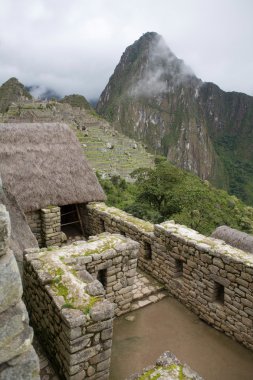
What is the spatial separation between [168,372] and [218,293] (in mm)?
2732

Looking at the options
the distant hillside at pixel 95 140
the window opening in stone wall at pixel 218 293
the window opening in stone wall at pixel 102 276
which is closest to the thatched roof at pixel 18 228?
the window opening in stone wall at pixel 102 276

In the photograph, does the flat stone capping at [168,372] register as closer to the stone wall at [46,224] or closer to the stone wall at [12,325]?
the stone wall at [12,325]

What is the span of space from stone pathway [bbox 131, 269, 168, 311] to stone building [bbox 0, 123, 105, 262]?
2.90 metres

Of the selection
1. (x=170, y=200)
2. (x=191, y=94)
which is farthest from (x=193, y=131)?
(x=170, y=200)

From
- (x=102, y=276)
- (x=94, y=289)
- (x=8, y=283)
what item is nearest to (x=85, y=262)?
(x=102, y=276)

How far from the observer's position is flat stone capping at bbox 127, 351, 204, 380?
11.4 ft

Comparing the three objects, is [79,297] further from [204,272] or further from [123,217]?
[123,217]

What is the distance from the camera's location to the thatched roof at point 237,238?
8164mm

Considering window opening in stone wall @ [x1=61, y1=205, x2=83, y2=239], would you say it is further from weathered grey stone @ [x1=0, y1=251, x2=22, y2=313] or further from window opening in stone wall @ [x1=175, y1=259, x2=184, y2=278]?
A: weathered grey stone @ [x1=0, y1=251, x2=22, y2=313]

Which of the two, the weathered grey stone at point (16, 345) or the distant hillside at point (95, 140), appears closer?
the weathered grey stone at point (16, 345)

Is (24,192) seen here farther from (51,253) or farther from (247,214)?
(247,214)

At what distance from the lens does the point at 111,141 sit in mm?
38375

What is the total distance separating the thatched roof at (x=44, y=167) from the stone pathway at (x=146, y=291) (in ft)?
10.7

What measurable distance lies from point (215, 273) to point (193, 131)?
172 metres
